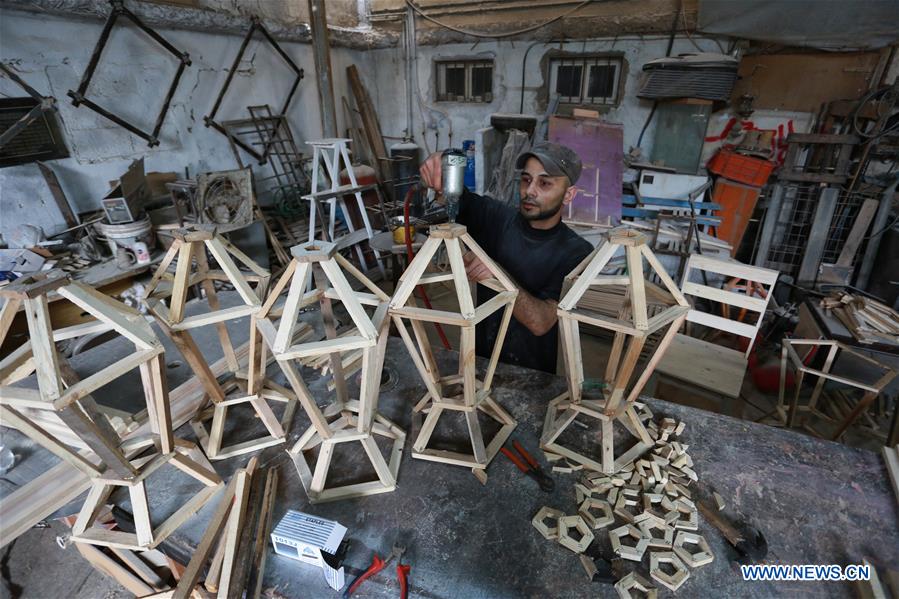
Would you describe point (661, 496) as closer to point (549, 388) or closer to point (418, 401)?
point (549, 388)

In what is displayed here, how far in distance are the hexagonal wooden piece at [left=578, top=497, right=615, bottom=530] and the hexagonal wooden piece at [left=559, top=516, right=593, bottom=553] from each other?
0.11 feet

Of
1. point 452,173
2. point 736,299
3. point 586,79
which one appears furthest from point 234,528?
point 586,79

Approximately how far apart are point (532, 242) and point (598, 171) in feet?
13.3

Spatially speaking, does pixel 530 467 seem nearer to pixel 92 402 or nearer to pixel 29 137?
pixel 92 402

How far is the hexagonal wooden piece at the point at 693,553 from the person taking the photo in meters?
1.56

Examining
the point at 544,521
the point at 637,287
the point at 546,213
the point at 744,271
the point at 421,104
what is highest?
the point at 421,104

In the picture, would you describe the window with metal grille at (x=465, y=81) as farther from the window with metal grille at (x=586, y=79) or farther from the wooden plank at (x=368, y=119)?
the wooden plank at (x=368, y=119)

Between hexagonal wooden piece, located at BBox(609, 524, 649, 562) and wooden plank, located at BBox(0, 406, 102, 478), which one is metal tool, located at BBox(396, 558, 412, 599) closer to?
hexagonal wooden piece, located at BBox(609, 524, 649, 562)

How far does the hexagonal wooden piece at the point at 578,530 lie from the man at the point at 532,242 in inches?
47.7

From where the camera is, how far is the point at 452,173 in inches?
104

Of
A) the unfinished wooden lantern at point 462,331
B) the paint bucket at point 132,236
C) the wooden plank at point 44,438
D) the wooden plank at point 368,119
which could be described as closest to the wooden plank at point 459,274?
the unfinished wooden lantern at point 462,331

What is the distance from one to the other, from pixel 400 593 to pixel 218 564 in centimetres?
71

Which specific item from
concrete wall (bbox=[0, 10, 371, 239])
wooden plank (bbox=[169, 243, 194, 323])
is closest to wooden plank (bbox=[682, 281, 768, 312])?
wooden plank (bbox=[169, 243, 194, 323])

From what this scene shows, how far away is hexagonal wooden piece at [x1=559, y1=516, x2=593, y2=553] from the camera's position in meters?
1.59
